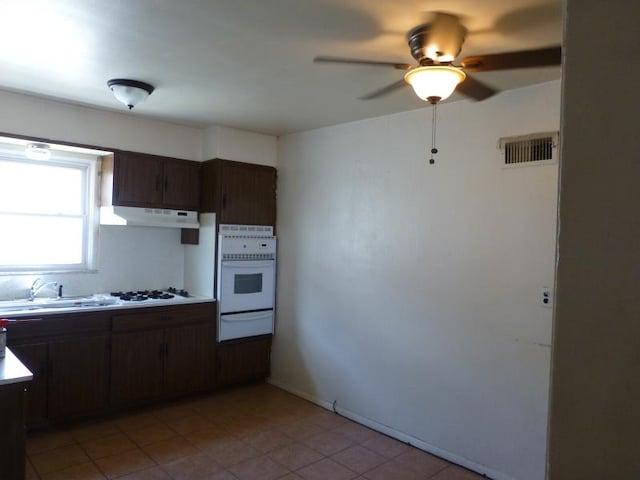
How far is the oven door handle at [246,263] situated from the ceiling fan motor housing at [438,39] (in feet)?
8.84

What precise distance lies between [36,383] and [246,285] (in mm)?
1868

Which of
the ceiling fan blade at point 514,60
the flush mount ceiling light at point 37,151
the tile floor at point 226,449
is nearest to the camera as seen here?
the ceiling fan blade at point 514,60

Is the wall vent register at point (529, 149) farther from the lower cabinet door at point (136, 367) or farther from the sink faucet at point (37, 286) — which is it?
the sink faucet at point (37, 286)

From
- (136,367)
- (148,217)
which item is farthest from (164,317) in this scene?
(148,217)

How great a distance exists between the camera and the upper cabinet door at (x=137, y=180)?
12.9 ft

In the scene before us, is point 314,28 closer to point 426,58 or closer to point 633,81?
point 426,58

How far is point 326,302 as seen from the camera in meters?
4.14

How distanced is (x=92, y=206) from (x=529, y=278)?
3.71 meters

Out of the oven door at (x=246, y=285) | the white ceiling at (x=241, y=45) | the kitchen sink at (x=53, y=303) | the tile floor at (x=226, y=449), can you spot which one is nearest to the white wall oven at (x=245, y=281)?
the oven door at (x=246, y=285)

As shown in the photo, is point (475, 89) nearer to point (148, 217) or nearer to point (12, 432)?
point (148, 217)

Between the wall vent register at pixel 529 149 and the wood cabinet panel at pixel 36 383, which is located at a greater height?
the wall vent register at pixel 529 149

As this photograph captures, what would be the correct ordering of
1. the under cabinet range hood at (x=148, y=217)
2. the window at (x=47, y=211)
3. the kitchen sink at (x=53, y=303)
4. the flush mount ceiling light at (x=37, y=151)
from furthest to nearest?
the under cabinet range hood at (x=148, y=217)
the window at (x=47, y=211)
the flush mount ceiling light at (x=37, y=151)
the kitchen sink at (x=53, y=303)

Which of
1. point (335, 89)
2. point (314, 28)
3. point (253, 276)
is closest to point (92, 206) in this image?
point (253, 276)

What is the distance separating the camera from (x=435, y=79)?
2.04 meters
